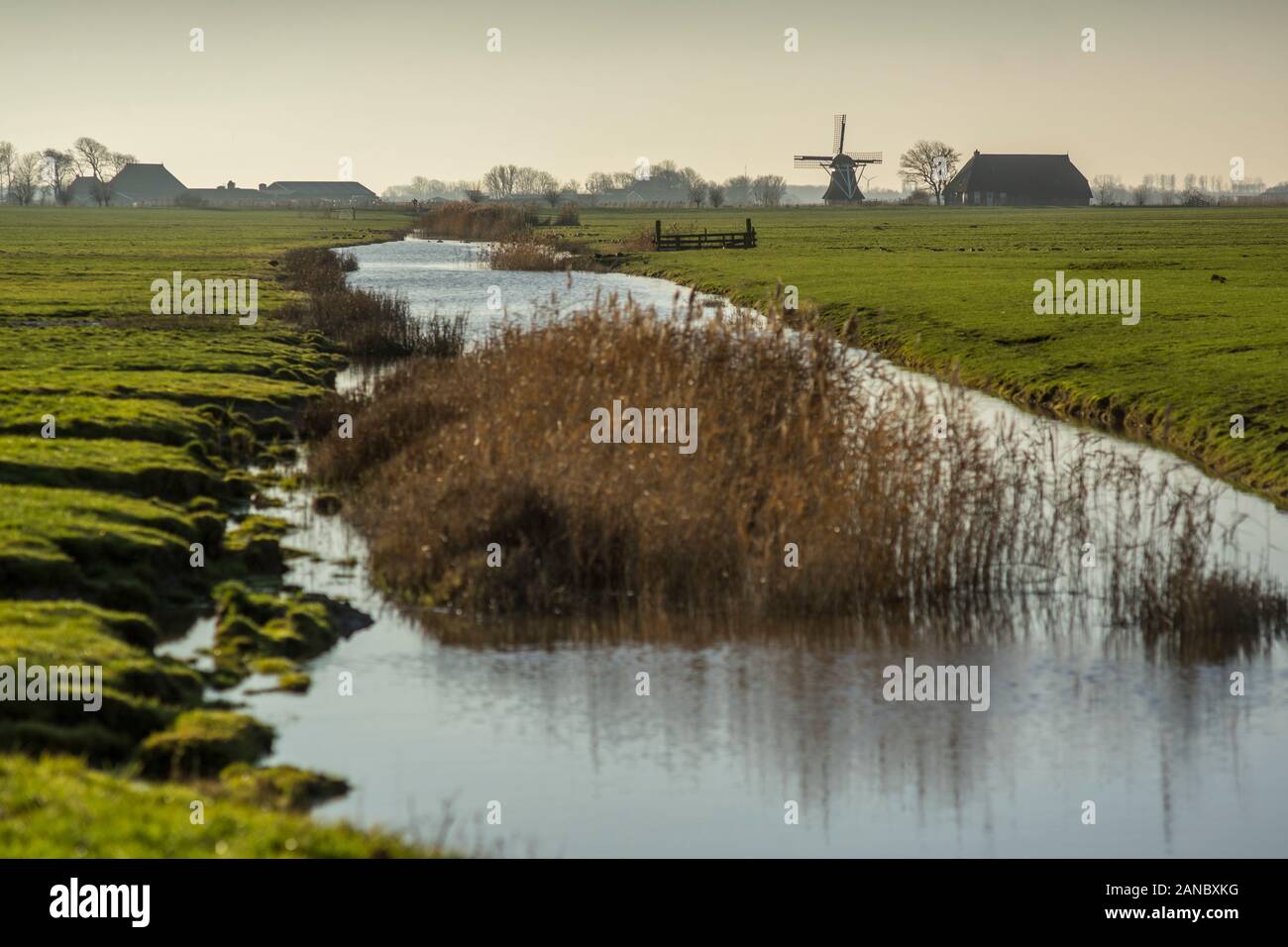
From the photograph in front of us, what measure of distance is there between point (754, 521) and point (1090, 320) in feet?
90.5

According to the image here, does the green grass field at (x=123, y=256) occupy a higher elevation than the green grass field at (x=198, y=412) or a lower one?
higher

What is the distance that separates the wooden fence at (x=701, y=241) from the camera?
3625 inches

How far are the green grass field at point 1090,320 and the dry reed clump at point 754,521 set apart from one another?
1571mm

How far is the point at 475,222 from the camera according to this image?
4589 inches

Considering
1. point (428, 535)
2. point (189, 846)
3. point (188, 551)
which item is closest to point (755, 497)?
point (428, 535)

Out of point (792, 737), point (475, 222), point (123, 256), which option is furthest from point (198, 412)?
point (475, 222)

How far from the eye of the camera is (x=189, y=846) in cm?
887

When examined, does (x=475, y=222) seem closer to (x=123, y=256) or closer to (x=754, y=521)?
(x=123, y=256)

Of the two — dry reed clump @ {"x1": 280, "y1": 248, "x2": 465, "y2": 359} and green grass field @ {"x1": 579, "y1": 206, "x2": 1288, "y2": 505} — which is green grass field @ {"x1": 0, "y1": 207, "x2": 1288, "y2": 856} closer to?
green grass field @ {"x1": 579, "y1": 206, "x2": 1288, "y2": 505}

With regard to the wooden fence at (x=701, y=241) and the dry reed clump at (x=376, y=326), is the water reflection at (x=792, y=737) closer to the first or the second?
the dry reed clump at (x=376, y=326)

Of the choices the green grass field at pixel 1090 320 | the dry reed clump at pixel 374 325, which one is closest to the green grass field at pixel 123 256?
the dry reed clump at pixel 374 325

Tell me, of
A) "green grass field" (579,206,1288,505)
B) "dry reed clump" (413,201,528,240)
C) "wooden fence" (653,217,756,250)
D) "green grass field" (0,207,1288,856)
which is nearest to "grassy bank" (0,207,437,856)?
"green grass field" (0,207,1288,856)

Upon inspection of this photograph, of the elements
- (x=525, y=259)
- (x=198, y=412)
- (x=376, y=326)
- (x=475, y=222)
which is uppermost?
(x=475, y=222)
